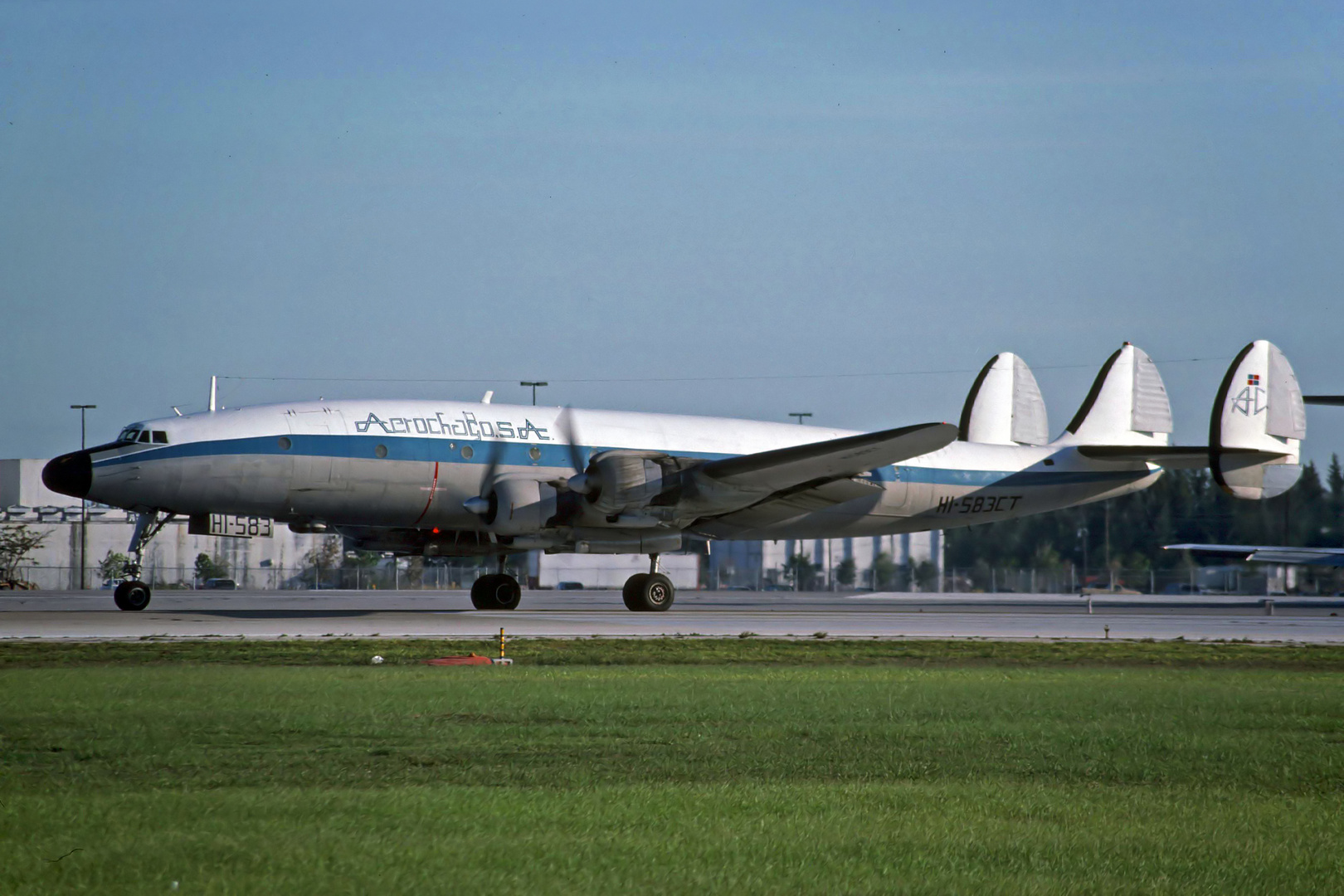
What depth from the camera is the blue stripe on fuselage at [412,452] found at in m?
25.5

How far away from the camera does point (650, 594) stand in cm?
3142

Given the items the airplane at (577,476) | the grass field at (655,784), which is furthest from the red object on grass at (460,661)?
the airplane at (577,476)

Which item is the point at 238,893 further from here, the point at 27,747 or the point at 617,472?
the point at 617,472

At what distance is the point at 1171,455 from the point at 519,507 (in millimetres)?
18732

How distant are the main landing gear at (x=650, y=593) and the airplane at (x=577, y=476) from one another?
0.18 ft

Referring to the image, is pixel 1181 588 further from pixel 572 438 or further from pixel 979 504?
pixel 572 438

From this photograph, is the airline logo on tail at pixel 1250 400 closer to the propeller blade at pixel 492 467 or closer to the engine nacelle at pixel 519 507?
the engine nacelle at pixel 519 507

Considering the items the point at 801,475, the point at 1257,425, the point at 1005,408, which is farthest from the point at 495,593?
the point at 1257,425

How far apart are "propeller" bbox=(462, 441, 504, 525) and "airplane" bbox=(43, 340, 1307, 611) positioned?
4cm

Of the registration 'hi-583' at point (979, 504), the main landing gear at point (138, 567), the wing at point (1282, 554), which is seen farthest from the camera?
the wing at point (1282, 554)

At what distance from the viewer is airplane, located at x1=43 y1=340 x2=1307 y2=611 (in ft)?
84.7

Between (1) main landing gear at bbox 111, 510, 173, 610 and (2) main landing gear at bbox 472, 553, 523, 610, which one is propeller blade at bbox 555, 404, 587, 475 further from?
(1) main landing gear at bbox 111, 510, 173, 610

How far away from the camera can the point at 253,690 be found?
1289 centimetres

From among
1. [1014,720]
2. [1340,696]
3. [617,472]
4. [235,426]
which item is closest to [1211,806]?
[1014,720]
